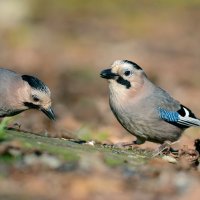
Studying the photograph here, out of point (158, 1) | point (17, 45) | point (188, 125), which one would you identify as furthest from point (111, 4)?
point (188, 125)

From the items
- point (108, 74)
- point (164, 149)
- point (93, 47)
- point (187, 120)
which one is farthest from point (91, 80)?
point (164, 149)

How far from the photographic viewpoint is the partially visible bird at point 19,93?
9.20 m

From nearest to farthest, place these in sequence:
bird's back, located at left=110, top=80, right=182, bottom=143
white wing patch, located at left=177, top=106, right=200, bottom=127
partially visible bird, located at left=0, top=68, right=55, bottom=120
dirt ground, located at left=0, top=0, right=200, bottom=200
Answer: dirt ground, located at left=0, top=0, right=200, bottom=200, partially visible bird, located at left=0, top=68, right=55, bottom=120, bird's back, located at left=110, top=80, right=182, bottom=143, white wing patch, located at left=177, top=106, right=200, bottom=127

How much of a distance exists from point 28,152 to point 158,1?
18.3 m

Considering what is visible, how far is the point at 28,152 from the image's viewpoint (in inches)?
261

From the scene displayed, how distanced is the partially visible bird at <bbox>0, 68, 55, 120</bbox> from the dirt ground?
0.24 m

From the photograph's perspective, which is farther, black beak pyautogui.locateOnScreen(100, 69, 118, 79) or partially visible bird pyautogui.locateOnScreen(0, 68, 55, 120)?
black beak pyautogui.locateOnScreen(100, 69, 118, 79)

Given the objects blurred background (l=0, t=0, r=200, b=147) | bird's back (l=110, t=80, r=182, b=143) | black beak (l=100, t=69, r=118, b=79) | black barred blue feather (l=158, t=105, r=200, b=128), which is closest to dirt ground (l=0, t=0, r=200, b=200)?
blurred background (l=0, t=0, r=200, b=147)

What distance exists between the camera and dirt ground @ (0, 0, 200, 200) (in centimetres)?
613

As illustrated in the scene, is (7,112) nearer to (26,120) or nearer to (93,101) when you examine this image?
(26,120)

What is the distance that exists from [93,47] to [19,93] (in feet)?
36.5

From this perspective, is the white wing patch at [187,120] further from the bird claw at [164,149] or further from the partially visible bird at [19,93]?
the partially visible bird at [19,93]

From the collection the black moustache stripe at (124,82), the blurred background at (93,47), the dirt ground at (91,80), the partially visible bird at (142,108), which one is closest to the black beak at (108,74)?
the partially visible bird at (142,108)

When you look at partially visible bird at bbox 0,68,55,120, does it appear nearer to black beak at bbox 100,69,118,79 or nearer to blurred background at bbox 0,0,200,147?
black beak at bbox 100,69,118,79
